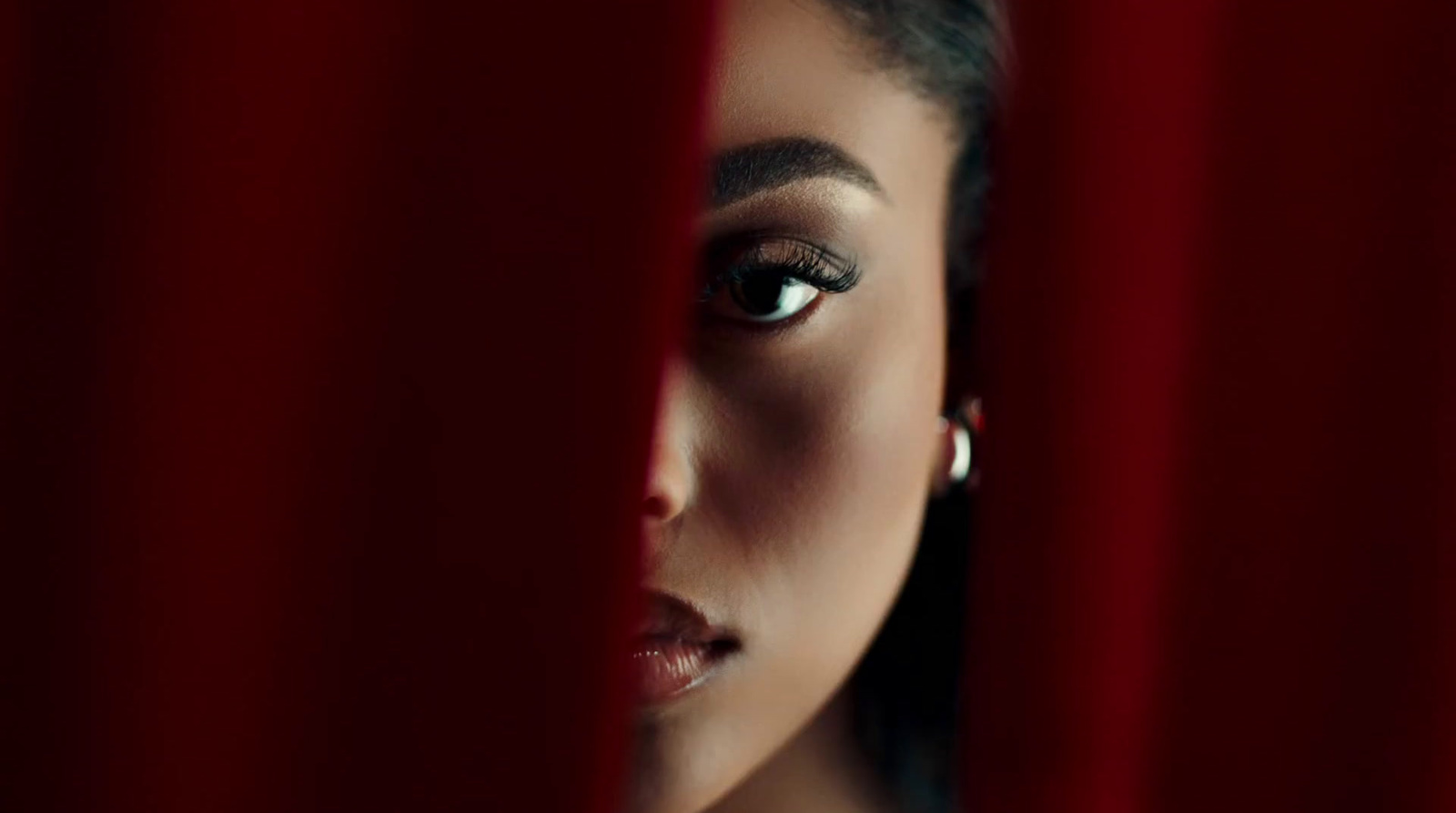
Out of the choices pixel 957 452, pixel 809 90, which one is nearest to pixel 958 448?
pixel 957 452

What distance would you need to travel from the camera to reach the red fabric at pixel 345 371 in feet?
1.41

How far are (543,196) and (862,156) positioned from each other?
0.29 meters

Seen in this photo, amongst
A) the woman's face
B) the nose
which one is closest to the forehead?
the woman's face

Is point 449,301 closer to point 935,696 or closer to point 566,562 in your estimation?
point 566,562

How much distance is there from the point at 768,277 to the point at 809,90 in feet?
0.32

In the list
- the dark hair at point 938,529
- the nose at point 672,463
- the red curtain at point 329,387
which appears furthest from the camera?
the dark hair at point 938,529

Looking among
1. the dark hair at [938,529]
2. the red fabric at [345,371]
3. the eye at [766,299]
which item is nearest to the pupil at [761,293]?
the eye at [766,299]

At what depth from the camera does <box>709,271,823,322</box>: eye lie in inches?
27.8

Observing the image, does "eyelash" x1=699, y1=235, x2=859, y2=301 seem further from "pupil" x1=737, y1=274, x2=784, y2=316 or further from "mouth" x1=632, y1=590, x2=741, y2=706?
"mouth" x1=632, y1=590, x2=741, y2=706

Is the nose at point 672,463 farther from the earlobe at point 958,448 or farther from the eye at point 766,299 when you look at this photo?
the earlobe at point 958,448

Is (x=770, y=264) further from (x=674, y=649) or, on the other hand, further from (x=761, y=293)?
(x=674, y=649)

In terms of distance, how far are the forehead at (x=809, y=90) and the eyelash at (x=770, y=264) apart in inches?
2.0

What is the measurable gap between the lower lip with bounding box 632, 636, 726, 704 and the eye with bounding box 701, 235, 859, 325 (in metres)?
0.17

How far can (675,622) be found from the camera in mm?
680
